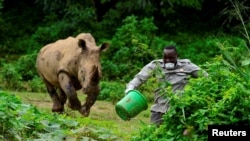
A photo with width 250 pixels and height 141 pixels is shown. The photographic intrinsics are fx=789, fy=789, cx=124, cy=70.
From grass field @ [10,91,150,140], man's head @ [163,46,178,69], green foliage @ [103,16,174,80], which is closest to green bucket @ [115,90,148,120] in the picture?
man's head @ [163,46,178,69]

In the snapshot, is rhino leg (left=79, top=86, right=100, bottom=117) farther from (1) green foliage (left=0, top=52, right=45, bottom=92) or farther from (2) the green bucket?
(1) green foliage (left=0, top=52, right=45, bottom=92)

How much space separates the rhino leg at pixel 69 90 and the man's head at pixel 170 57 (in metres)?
4.04

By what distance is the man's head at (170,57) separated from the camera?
8.58 metres

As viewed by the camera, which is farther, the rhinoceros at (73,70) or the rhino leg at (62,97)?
the rhino leg at (62,97)

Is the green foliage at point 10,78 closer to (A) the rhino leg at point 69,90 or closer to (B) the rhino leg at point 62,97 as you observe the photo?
(B) the rhino leg at point 62,97

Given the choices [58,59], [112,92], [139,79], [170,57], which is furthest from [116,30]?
[139,79]

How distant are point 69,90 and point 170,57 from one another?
4.15 m

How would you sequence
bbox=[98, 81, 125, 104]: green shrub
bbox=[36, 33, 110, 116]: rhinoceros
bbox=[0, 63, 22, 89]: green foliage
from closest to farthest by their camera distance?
bbox=[36, 33, 110, 116]: rhinoceros → bbox=[98, 81, 125, 104]: green shrub → bbox=[0, 63, 22, 89]: green foliage

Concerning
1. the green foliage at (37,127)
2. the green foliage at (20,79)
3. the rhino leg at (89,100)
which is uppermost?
the green foliage at (37,127)

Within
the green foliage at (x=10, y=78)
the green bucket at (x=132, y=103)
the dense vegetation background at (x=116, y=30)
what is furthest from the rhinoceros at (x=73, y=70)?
the green bucket at (x=132, y=103)

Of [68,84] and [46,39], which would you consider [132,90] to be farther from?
[46,39]

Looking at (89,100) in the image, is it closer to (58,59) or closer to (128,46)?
(58,59)

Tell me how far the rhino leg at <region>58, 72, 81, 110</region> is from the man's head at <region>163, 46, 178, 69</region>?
13.3 feet

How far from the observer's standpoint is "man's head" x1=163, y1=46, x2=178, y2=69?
338 inches
